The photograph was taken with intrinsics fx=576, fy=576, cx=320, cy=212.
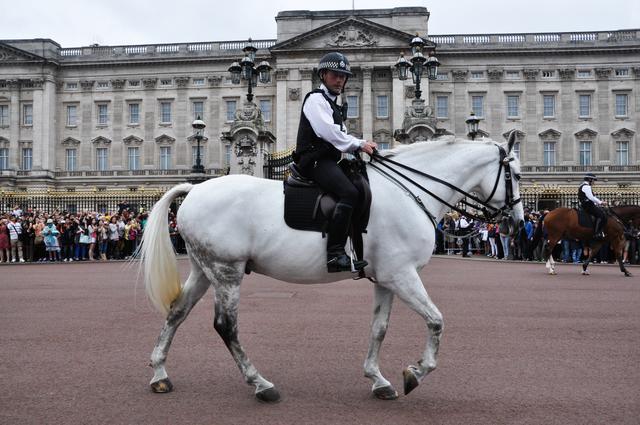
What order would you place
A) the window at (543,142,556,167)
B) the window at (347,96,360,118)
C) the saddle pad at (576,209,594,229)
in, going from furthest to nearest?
1. the window at (347,96,360,118)
2. the window at (543,142,556,167)
3. the saddle pad at (576,209,594,229)

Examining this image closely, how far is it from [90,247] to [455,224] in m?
15.9

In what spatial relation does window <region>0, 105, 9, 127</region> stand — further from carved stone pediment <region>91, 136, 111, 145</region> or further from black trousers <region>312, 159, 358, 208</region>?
black trousers <region>312, 159, 358, 208</region>

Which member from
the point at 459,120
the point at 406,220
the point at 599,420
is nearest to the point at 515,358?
the point at 599,420

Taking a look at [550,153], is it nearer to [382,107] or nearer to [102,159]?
[382,107]

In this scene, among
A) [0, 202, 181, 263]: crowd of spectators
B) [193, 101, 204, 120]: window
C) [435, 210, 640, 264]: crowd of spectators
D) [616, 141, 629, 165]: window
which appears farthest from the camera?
[193, 101, 204, 120]: window

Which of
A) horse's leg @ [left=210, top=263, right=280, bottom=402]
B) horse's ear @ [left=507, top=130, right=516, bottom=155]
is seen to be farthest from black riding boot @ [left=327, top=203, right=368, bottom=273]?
horse's ear @ [left=507, top=130, right=516, bottom=155]

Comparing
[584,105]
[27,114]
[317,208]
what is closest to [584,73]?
[584,105]

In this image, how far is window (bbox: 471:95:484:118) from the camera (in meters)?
57.1

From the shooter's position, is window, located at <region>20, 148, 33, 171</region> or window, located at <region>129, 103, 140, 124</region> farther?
window, located at <region>129, 103, 140, 124</region>

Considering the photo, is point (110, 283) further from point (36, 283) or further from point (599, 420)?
point (599, 420)

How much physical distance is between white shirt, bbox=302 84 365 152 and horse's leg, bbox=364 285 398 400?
136 centimetres

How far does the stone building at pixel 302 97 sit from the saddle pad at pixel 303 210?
50.3m

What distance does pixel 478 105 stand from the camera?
57281 millimetres

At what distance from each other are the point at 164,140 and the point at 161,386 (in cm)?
5840
